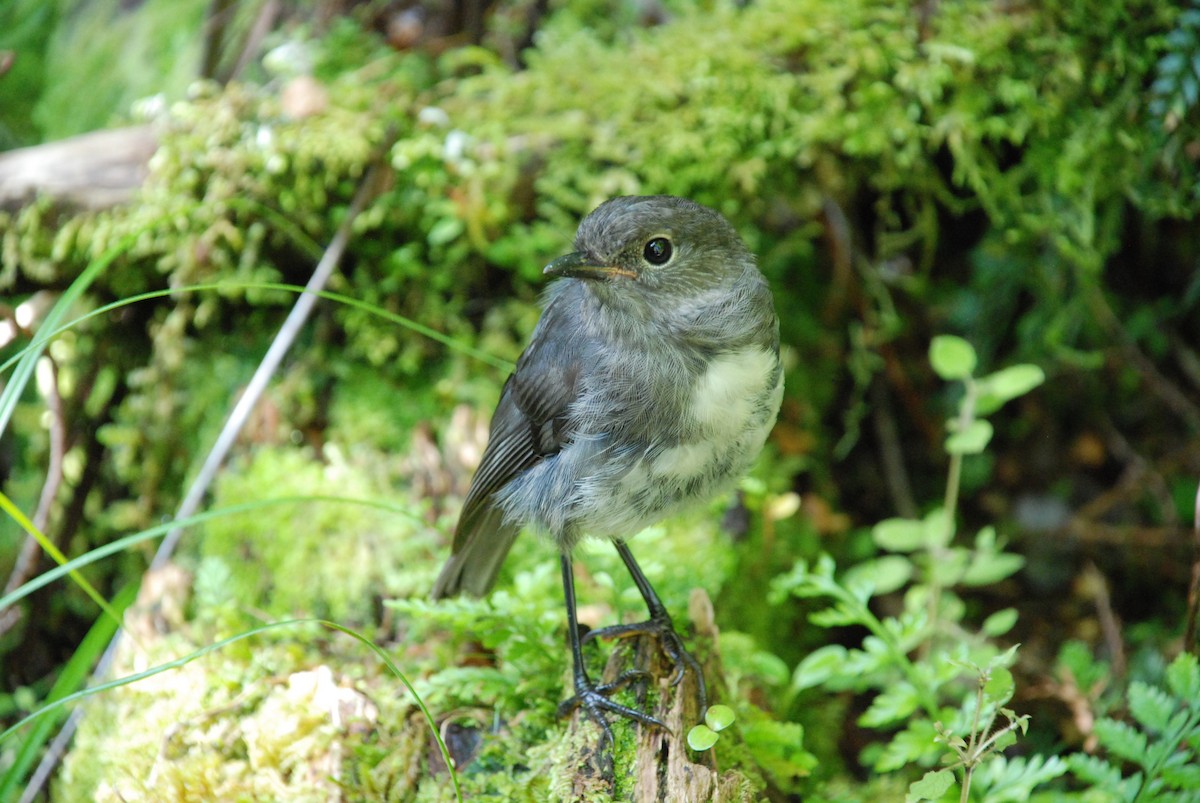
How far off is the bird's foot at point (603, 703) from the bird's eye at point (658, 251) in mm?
1111

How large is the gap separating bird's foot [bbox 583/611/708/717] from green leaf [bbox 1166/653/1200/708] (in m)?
1.11

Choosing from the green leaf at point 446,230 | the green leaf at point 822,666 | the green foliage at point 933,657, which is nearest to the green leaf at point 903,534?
the green foliage at point 933,657

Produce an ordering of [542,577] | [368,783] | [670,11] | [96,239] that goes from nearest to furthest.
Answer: [368,783]
[542,577]
[96,239]
[670,11]

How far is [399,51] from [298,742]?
3593mm

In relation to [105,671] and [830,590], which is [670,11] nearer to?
[830,590]

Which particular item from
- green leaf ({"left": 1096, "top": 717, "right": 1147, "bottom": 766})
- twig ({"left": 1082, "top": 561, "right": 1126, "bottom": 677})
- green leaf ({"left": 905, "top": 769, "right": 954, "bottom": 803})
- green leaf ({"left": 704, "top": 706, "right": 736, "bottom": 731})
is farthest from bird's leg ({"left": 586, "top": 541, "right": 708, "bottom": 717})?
twig ({"left": 1082, "top": 561, "right": 1126, "bottom": 677})

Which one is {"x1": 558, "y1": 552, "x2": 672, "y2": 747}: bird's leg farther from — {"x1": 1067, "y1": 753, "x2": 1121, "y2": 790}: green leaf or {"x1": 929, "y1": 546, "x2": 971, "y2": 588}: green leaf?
{"x1": 929, "y1": 546, "x2": 971, "y2": 588}: green leaf

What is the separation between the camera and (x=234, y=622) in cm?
301

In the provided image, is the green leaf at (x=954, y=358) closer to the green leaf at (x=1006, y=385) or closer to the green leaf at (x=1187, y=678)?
the green leaf at (x=1006, y=385)

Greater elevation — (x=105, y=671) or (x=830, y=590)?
(x=830, y=590)

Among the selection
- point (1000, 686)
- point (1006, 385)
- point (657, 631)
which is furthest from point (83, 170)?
point (1000, 686)

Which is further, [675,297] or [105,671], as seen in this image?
[105,671]

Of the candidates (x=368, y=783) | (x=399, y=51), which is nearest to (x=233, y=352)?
(x=399, y=51)

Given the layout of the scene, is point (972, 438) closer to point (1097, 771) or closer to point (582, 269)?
point (1097, 771)
